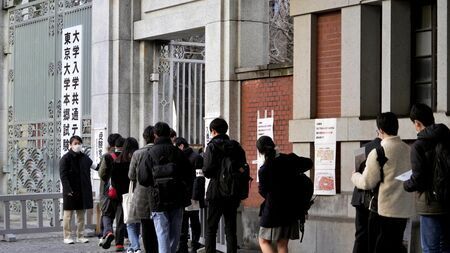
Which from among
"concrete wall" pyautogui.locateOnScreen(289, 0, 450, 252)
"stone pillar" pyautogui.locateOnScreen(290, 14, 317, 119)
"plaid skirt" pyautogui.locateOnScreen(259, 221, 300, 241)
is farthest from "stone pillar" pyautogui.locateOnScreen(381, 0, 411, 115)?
"plaid skirt" pyautogui.locateOnScreen(259, 221, 300, 241)

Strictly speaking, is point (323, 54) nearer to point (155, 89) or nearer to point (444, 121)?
point (444, 121)

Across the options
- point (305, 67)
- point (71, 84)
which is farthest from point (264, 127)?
point (71, 84)

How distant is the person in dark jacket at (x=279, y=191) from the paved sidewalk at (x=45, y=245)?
5519 mm

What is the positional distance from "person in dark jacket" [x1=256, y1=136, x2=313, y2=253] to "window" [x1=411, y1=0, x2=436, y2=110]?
→ 2.62m

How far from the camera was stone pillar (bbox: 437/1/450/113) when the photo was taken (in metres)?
13.6

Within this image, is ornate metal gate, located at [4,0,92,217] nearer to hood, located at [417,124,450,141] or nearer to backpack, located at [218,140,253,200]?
backpack, located at [218,140,253,200]

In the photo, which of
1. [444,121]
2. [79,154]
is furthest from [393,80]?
[79,154]

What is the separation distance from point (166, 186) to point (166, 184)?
0.02m

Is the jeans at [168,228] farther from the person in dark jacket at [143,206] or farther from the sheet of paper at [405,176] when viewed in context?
the sheet of paper at [405,176]

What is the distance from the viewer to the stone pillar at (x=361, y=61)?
48.8 ft

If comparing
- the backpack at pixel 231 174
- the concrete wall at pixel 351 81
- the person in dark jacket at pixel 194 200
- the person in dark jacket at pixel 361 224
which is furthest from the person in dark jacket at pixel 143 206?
the person in dark jacket at pixel 361 224

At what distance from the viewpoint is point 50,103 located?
23.1m

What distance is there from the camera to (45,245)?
18859 millimetres

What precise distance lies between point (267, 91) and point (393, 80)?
3.05 meters
